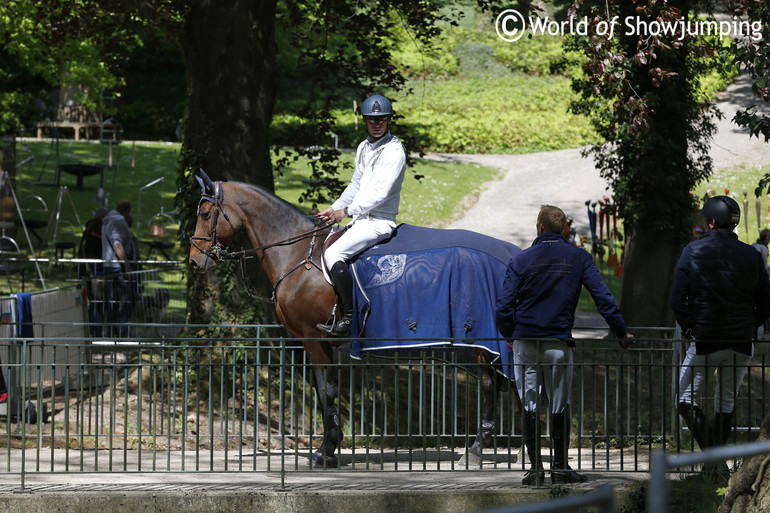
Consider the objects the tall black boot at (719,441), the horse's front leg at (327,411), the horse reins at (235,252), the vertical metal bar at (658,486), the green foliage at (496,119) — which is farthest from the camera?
the green foliage at (496,119)

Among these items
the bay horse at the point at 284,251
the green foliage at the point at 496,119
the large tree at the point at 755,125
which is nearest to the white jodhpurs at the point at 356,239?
the bay horse at the point at 284,251

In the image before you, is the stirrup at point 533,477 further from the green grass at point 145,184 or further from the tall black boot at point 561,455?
the green grass at point 145,184

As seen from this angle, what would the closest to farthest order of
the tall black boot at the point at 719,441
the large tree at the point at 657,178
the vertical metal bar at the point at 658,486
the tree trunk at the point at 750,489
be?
the vertical metal bar at the point at 658,486 < the tree trunk at the point at 750,489 < the tall black boot at the point at 719,441 < the large tree at the point at 657,178

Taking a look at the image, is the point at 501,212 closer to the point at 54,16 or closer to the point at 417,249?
the point at 54,16

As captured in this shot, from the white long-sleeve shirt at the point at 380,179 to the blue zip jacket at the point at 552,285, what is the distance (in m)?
1.87

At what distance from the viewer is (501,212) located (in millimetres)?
31703

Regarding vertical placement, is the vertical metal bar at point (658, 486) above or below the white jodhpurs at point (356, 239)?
below

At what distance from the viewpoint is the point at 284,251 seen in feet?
33.8

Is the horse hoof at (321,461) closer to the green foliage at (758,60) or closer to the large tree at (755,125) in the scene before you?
the large tree at (755,125)

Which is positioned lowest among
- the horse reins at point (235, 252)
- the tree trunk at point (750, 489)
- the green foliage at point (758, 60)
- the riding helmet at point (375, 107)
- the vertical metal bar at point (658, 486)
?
the tree trunk at point (750, 489)

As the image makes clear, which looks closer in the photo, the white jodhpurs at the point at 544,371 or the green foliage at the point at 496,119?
the white jodhpurs at the point at 544,371

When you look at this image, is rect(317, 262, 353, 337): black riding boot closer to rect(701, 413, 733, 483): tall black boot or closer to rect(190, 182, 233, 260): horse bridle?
rect(190, 182, 233, 260): horse bridle

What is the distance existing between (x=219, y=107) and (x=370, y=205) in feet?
14.5

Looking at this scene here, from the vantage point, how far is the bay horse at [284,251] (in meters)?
9.98
